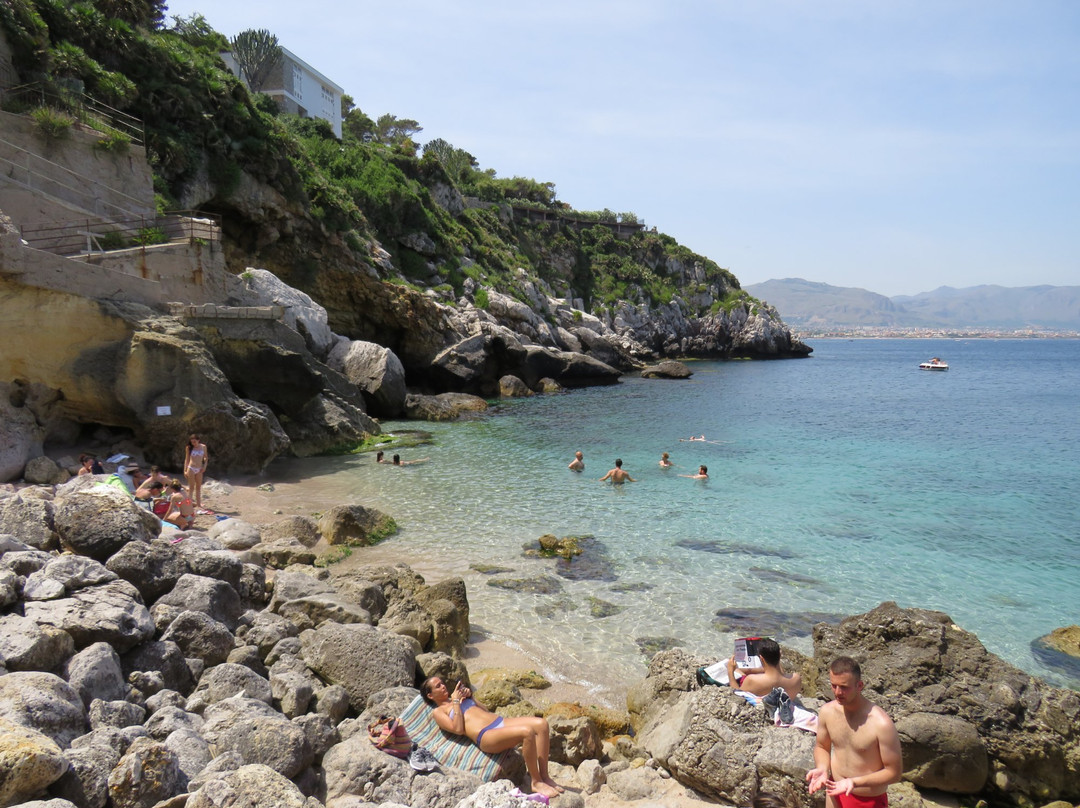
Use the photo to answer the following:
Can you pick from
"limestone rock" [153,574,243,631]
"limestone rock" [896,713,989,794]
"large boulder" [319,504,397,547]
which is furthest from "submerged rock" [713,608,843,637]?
"large boulder" [319,504,397,547]

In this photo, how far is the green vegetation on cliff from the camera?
1005 inches

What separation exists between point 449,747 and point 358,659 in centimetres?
149

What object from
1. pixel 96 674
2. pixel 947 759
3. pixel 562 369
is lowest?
pixel 947 759

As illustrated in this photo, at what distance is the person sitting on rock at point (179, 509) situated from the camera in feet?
39.2

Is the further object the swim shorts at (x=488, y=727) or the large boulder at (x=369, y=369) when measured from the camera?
the large boulder at (x=369, y=369)

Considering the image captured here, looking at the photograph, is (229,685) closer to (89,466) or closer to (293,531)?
(293,531)

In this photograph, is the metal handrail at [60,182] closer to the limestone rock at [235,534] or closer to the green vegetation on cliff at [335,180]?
the green vegetation on cliff at [335,180]

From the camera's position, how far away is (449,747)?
5723mm

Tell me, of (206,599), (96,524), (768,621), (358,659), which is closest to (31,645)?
(206,599)

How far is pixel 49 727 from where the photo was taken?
4398 mm

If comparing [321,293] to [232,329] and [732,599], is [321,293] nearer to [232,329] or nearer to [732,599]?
[232,329]

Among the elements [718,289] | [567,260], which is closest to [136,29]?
[567,260]

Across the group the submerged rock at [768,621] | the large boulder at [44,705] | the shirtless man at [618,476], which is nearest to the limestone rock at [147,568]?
the large boulder at [44,705]

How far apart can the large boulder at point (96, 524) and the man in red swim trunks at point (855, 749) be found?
7397 millimetres
